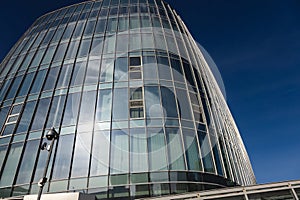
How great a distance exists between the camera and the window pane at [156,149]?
57.4 feet

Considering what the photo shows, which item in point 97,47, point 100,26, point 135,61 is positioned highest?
point 100,26

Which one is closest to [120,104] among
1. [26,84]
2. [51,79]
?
[51,79]

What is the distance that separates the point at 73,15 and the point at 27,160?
2130 cm

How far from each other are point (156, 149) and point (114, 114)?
487 centimetres

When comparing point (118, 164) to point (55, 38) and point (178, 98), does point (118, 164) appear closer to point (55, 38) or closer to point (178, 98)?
point (178, 98)

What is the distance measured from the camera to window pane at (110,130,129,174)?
17234 millimetres

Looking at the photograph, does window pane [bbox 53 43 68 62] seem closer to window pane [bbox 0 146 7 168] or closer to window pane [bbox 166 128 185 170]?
window pane [bbox 0 146 7 168]

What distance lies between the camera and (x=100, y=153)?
17.9 m

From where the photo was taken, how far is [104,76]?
73.6 feet

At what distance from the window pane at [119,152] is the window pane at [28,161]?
22.4 feet

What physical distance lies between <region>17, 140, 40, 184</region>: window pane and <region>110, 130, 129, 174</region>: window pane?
6.82 metres

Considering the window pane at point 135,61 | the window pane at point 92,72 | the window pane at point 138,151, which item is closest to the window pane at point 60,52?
the window pane at point 92,72

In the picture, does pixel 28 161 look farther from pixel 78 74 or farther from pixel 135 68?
pixel 135 68

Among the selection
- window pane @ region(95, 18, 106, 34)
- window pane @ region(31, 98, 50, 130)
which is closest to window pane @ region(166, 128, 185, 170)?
window pane @ region(31, 98, 50, 130)
